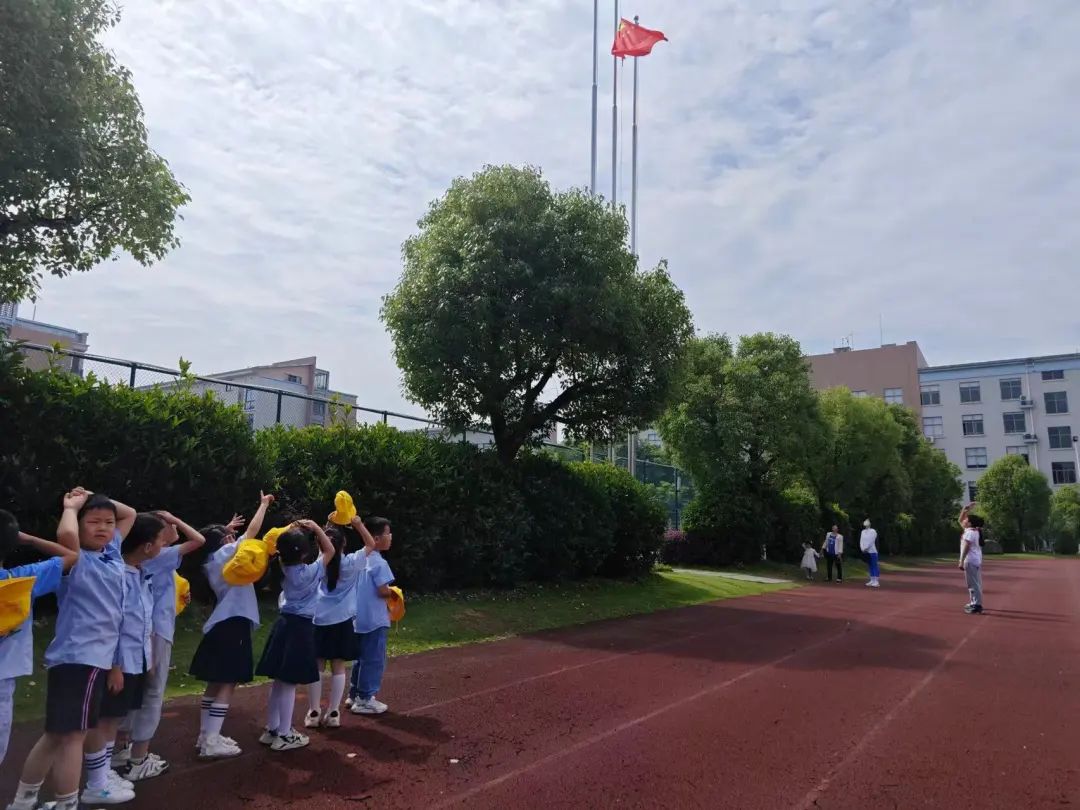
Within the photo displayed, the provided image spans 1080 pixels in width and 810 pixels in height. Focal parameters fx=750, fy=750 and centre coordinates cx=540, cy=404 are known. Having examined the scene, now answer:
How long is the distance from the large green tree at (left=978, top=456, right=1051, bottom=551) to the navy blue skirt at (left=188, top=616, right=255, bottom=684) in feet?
233

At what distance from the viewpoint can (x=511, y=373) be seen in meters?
14.7

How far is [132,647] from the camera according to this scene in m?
4.46

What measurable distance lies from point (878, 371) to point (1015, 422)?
43.7 feet

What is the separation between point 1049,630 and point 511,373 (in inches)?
415

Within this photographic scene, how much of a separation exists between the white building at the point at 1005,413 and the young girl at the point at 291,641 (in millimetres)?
77958

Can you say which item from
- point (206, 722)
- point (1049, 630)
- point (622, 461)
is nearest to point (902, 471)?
point (622, 461)

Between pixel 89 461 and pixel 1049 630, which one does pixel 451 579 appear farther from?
pixel 1049 630

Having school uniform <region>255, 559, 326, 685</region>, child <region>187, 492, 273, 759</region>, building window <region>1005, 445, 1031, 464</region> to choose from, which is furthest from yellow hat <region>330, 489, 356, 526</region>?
building window <region>1005, 445, 1031, 464</region>

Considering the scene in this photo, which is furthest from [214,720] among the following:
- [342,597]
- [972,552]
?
[972,552]

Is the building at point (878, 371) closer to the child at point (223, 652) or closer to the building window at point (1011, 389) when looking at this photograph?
the building window at point (1011, 389)

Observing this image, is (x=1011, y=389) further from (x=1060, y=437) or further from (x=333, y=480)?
Answer: (x=333, y=480)

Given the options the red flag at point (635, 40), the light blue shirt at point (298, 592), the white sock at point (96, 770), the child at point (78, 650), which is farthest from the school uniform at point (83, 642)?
the red flag at point (635, 40)

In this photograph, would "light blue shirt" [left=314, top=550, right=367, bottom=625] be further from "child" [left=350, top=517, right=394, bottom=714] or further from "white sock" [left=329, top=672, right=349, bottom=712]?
"white sock" [left=329, top=672, right=349, bottom=712]

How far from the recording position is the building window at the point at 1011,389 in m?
73.6
